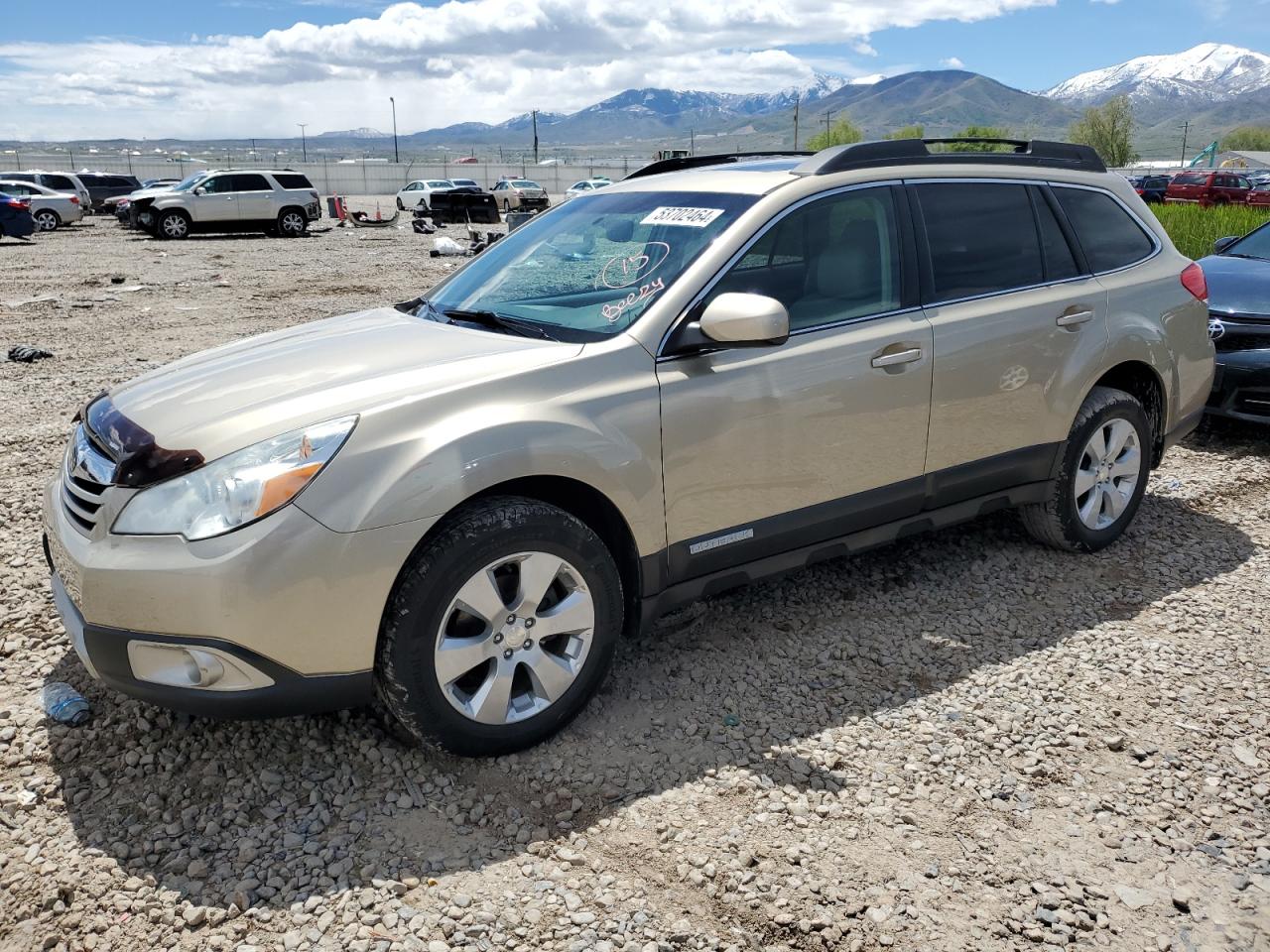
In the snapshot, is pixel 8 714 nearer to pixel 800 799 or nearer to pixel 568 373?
pixel 568 373

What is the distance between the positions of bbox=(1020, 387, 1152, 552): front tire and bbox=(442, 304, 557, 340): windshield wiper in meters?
2.51

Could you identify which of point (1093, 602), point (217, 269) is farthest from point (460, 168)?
point (1093, 602)

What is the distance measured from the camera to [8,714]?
11.3 feet

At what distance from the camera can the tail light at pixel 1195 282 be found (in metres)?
4.96

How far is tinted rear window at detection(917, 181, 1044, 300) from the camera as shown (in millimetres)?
4090

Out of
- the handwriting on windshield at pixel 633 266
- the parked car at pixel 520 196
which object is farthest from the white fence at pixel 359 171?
the handwriting on windshield at pixel 633 266

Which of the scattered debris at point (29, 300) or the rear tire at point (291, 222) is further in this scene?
the rear tire at point (291, 222)

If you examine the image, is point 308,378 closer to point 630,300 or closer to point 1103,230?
point 630,300

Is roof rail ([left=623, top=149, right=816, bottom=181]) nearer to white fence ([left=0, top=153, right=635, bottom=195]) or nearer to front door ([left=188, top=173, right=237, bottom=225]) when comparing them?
front door ([left=188, top=173, right=237, bottom=225])

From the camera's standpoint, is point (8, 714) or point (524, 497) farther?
point (8, 714)

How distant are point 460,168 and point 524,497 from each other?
7471 centimetres

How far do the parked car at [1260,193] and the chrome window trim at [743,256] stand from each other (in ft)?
125

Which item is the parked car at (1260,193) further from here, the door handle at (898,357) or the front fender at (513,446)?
the front fender at (513,446)

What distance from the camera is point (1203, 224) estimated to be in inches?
539
